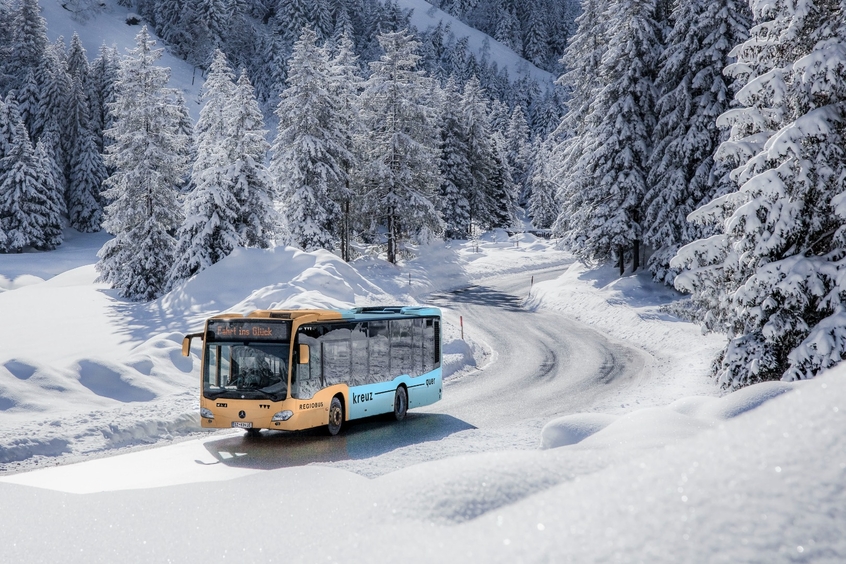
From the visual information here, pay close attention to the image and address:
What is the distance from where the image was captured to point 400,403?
17406mm

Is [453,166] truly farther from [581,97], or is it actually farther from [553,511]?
[553,511]

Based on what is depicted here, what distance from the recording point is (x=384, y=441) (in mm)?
14484

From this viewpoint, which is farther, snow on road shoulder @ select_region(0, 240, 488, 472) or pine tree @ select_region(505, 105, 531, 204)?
pine tree @ select_region(505, 105, 531, 204)

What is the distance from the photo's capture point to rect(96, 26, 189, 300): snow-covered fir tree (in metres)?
38.8

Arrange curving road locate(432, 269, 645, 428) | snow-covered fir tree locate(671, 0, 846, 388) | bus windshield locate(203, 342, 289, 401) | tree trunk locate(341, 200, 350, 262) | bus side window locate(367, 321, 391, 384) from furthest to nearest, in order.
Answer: tree trunk locate(341, 200, 350, 262) → curving road locate(432, 269, 645, 428) → bus side window locate(367, 321, 391, 384) → bus windshield locate(203, 342, 289, 401) → snow-covered fir tree locate(671, 0, 846, 388)

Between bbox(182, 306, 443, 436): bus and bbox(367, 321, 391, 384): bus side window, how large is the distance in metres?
0.02

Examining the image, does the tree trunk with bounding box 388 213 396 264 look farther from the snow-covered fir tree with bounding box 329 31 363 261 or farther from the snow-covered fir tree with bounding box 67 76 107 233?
the snow-covered fir tree with bounding box 67 76 107 233

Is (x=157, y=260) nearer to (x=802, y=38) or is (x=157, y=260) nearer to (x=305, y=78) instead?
(x=305, y=78)

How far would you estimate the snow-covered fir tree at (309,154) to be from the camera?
43.1m

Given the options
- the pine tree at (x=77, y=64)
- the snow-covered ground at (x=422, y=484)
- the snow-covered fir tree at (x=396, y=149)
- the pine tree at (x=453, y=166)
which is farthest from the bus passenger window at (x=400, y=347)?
the pine tree at (x=77, y=64)

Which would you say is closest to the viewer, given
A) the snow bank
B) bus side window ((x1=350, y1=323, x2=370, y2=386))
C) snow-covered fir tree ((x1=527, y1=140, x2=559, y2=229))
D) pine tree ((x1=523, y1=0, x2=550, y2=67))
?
the snow bank

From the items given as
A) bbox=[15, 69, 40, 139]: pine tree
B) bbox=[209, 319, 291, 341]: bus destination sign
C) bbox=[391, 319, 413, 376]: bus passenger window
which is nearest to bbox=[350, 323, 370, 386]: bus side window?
bbox=[391, 319, 413, 376]: bus passenger window

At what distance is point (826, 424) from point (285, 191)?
4346 cm

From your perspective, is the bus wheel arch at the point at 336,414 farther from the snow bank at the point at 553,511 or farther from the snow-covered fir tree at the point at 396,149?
the snow-covered fir tree at the point at 396,149
